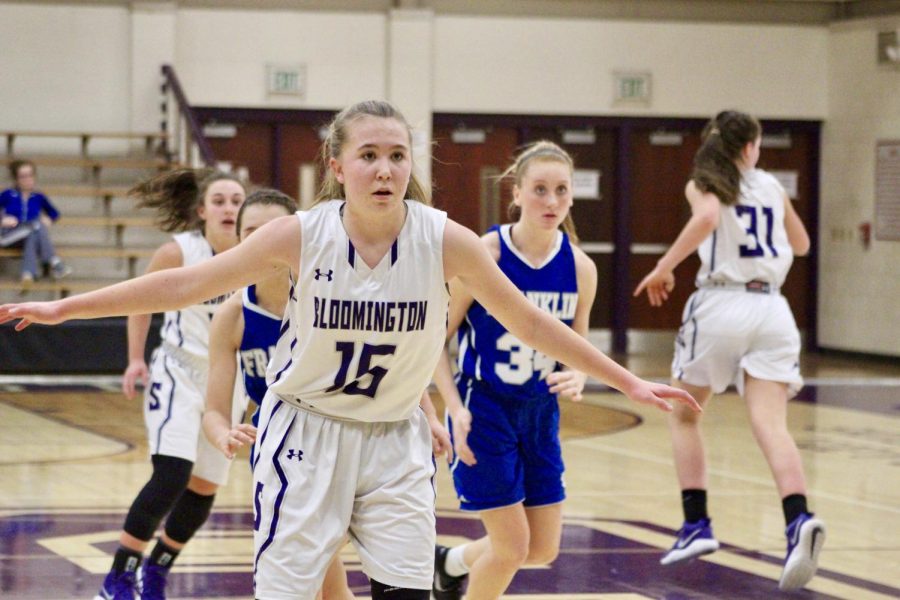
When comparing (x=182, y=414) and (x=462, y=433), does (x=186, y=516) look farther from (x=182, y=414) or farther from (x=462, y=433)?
(x=462, y=433)

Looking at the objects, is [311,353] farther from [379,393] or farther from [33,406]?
[33,406]

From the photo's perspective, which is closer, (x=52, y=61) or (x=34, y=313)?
(x=34, y=313)

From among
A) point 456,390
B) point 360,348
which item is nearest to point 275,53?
point 456,390

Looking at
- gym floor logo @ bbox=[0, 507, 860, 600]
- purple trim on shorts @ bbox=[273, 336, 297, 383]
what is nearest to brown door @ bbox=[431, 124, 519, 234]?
gym floor logo @ bbox=[0, 507, 860, 600]

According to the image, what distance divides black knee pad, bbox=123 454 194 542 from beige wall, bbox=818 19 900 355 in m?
11.0

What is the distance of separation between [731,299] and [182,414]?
2.22 meters

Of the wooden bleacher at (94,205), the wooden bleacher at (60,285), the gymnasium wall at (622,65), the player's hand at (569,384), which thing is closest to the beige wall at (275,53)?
the gymnasium wall at (622,65)

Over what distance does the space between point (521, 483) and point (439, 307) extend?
4.34ft

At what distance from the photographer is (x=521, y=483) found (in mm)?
4246

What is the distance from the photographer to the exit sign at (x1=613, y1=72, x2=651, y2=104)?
1486cm

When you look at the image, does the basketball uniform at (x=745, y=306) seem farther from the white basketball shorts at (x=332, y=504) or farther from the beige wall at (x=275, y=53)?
the beige wall at (x=275, y=53)

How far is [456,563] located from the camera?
15.2ft

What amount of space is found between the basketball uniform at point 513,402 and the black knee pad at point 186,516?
1028mm

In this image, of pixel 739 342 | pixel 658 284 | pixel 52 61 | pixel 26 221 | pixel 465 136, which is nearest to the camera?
pixel 739 342
